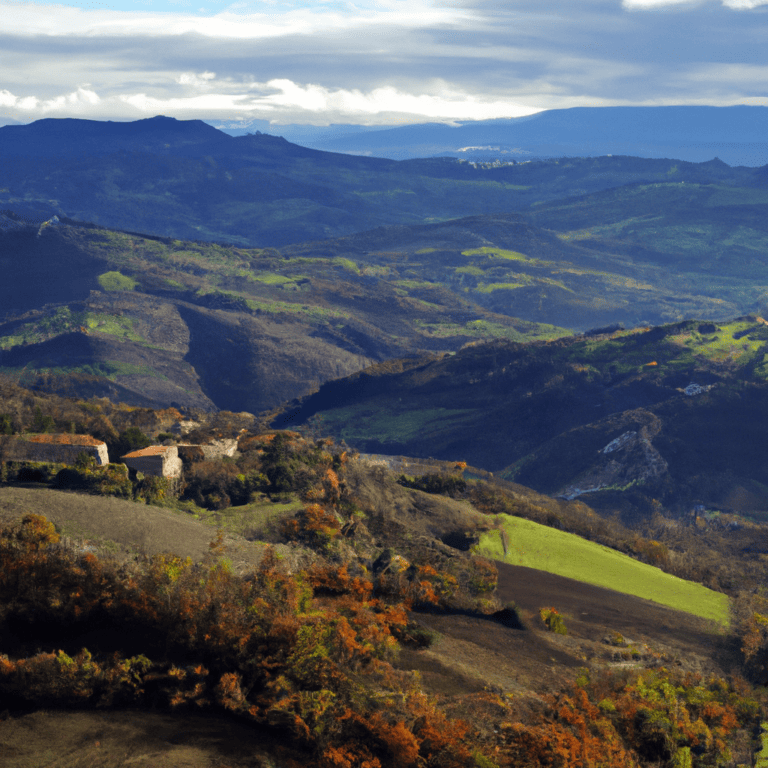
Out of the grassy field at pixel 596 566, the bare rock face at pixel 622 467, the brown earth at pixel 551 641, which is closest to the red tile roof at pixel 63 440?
the grassy field at pixel 596 566

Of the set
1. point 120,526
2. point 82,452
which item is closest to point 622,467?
point 82,452

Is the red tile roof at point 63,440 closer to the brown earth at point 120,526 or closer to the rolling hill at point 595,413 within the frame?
the brown earth at point 120,526

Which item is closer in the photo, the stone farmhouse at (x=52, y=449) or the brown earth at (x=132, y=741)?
the brown earth at (x=132, y=741)

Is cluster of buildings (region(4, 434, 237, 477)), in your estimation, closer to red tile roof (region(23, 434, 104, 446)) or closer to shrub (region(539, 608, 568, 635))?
red tile roof (region(23, 434, 104, 446))

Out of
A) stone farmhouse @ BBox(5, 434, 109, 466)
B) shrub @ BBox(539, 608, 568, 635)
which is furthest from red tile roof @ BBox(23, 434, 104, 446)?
shrub @ BBox(539, 608, 568, 635)

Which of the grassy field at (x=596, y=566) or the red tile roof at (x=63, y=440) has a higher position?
the red tile roof at (x=63, y=440)

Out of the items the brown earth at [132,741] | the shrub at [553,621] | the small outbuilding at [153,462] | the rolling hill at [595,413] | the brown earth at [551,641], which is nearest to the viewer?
the brown earth at [132,741]

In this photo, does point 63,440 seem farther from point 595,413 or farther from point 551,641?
point 595,413
